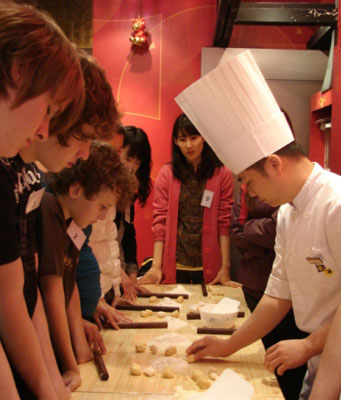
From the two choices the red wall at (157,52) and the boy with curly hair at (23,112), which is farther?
the red wall at (157,52)

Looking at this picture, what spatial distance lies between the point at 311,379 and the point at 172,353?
0.43 meters

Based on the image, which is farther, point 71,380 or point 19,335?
point 71,380

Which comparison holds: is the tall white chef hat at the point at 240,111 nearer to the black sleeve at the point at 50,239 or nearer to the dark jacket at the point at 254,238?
the black sleeve at the point at 50,239

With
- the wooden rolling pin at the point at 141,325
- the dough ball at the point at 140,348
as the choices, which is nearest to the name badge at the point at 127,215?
the wooden rolling pin at the point at 141,325

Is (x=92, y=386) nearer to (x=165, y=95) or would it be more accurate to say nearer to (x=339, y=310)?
(x=339, y=310)

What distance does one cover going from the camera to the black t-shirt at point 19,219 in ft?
2.73

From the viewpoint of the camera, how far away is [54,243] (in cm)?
116

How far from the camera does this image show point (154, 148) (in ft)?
12.4

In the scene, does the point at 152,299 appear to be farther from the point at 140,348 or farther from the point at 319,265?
the point at 319,265

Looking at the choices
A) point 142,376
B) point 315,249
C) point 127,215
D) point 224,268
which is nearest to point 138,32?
point 127,215

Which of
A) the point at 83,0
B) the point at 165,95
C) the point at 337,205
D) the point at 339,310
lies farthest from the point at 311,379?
the point at 83,0

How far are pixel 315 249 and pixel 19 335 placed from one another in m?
0.84

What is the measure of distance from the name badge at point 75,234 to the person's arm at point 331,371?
758 millimetres

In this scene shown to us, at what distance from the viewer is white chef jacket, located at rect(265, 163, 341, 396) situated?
4.09ft
